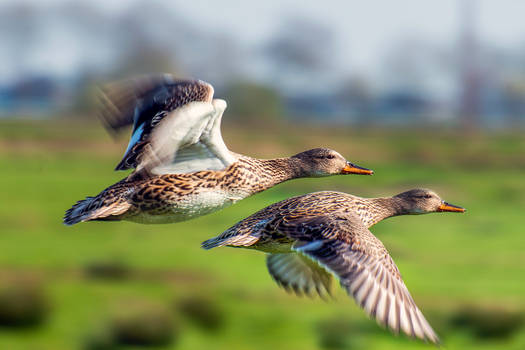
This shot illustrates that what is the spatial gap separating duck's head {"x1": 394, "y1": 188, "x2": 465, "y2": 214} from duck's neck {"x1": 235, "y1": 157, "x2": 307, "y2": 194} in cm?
62

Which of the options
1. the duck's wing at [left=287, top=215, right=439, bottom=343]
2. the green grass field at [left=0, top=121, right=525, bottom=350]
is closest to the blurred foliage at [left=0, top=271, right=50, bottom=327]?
the green grass field at [left=0, top=121, right=525, bottom=350]

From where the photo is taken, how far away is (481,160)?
63.9 m

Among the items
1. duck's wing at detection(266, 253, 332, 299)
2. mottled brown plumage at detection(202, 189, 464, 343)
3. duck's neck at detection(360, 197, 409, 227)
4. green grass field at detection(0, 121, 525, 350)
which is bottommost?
green grass field at detection(0, 121, 525, 350)

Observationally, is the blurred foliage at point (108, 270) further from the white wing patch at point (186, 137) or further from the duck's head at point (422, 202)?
the white wing patch at point (186, 137)

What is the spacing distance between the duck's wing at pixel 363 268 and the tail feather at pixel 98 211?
3.13 ft

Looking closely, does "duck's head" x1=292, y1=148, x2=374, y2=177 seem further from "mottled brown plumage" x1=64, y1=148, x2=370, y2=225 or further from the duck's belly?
the duck's belly

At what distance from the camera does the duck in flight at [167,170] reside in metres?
4.56

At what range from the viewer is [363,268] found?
12.8 ft

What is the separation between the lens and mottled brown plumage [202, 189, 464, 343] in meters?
3.66

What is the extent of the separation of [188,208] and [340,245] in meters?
1.03

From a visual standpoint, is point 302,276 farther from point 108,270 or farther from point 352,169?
point 108,270

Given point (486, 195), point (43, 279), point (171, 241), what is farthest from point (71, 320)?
point (486, 195)

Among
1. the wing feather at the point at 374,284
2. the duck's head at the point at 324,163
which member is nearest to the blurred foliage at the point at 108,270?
the duck's head at the point at 324,163

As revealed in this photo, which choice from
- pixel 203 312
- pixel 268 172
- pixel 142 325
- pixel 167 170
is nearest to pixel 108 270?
pixel 203 312
